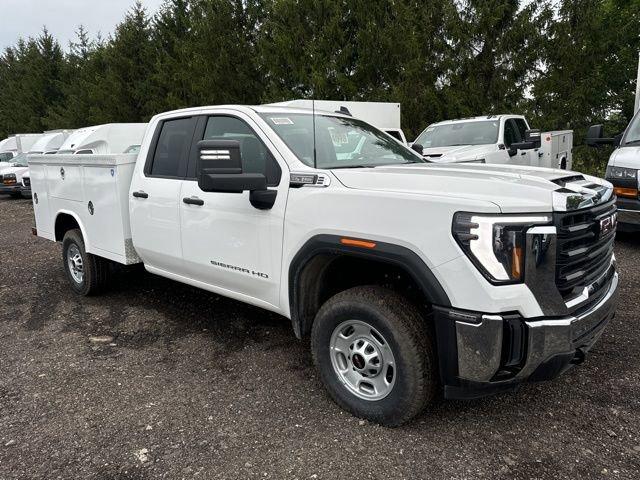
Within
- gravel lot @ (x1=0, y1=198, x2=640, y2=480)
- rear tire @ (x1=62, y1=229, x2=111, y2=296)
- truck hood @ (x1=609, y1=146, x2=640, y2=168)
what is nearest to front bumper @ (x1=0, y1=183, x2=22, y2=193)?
rear tire @ (x1=62, y1=229, x2=111, y2=296)

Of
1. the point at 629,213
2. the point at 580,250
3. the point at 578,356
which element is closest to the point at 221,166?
the point at 580,250

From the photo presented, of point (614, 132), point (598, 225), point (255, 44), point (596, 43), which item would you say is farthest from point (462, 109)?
point (598, 225)

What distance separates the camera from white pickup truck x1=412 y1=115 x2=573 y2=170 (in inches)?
367

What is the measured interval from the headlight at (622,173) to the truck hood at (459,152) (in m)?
2.27

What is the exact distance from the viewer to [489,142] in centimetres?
991

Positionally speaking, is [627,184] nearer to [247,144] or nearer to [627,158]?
[627,158]

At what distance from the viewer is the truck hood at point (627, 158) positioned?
22.6ft

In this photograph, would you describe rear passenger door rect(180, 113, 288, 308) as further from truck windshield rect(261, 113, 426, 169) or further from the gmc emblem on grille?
the gmc emblem on grille

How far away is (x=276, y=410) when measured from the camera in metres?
3.38

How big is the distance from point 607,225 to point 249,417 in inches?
96.0

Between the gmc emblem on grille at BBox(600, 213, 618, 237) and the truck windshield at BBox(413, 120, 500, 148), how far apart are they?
6.97 metres

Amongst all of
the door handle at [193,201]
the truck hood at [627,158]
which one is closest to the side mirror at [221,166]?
the door handle at [193,201]

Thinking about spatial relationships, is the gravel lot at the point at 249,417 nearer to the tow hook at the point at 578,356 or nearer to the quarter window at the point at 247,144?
the tow hook at the point at 578,356

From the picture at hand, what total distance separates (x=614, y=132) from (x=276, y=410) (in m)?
18.4
